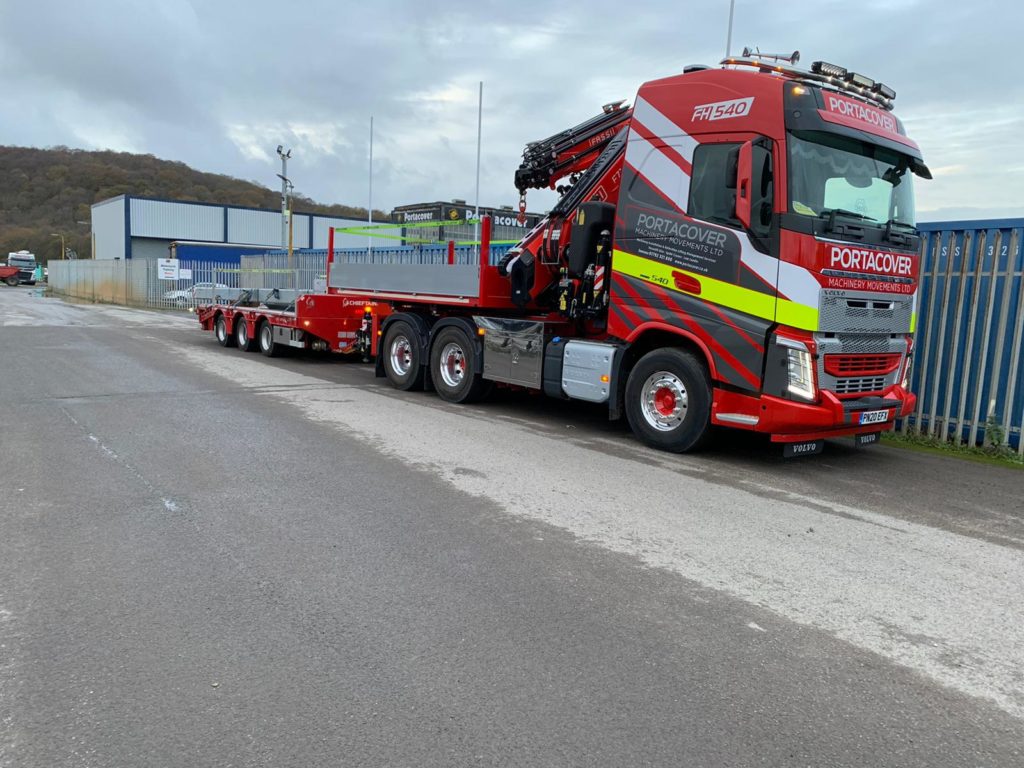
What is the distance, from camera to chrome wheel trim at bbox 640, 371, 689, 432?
7.89 meters

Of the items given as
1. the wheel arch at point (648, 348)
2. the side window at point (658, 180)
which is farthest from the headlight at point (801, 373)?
the side window at point (658, 180)

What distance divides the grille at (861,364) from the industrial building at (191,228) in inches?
1956

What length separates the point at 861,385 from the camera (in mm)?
7406

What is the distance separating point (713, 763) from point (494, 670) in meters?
1.01

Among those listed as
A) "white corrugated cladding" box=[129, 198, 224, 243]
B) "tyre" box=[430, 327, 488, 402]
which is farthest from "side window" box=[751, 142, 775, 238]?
"white corrugated cladding" box=[129, 198, 224, 243]

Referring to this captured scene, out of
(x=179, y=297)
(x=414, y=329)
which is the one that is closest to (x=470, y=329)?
(x=414, y=329)

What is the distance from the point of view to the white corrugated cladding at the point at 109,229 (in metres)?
59.2

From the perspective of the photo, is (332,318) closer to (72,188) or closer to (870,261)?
(870,261)

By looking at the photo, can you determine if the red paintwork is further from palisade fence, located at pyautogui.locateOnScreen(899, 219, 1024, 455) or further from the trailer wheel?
palisade fence, located at pyautogui.locateOnScreen(899, 219, 1024, 455)

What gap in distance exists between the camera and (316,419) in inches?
359

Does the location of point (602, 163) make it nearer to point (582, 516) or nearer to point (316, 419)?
point (316, 419)

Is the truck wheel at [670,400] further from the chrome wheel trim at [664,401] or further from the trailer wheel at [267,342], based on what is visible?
the trailer wheel at [267,342]

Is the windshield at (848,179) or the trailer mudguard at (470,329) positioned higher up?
the windshield at (848,179)

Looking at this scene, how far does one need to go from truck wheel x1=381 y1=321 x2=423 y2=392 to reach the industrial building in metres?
Answer: 43.9
